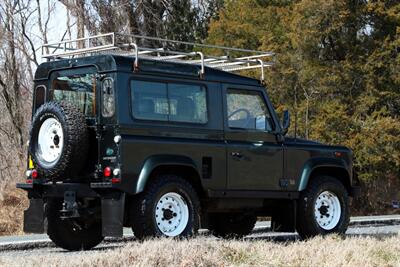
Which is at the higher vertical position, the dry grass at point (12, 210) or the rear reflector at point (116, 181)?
the rear reflector at point (116, 181)

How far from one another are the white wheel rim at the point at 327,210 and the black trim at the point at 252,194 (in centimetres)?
52

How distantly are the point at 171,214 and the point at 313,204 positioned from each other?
2670mm

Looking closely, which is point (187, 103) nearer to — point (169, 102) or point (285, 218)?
point (169, 102)

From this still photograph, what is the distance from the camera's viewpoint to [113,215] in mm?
9938

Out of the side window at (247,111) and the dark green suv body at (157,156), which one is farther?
the side window at (247,111)

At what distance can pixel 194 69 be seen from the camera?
11.2m

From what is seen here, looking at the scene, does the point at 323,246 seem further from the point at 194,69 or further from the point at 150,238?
the point at 194,69

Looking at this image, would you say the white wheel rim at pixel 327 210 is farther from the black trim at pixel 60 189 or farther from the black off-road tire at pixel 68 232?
the black trim at pixel 60 189

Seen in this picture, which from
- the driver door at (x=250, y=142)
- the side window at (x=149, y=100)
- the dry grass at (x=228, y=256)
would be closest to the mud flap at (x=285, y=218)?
the driver door at (x=250, y=142)

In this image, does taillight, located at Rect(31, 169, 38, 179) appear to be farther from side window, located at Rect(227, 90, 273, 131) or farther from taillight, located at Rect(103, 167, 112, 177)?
side window, located at Rect(227, 90, 273, 131)

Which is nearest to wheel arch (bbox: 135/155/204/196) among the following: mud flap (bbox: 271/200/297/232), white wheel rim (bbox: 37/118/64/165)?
white wheel rim (bbox: 37/118/64/165)

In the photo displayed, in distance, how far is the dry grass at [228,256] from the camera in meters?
7.89

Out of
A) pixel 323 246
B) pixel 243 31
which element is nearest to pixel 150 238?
pixel 323 246

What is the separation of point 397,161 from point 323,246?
15426 mm
